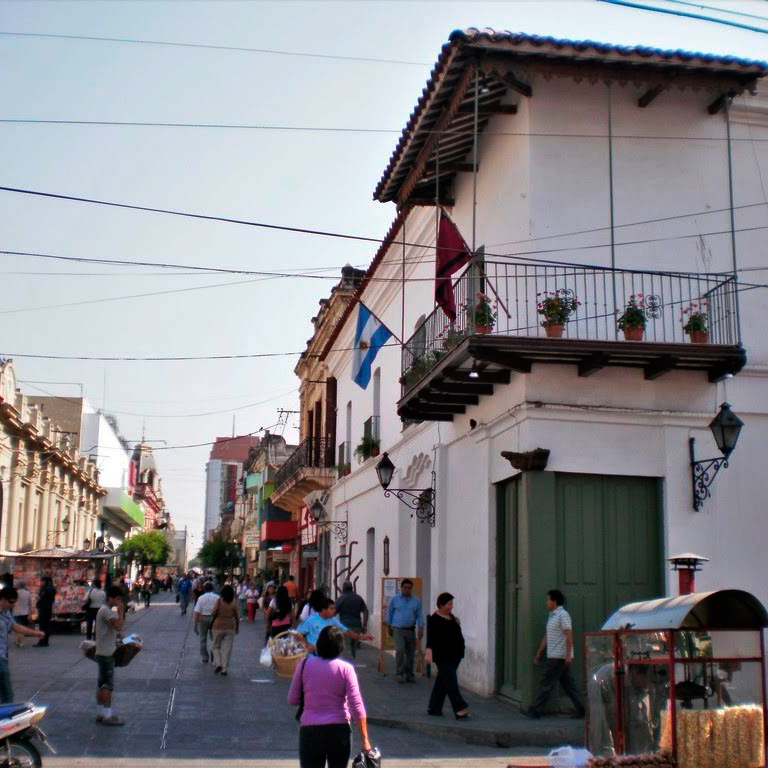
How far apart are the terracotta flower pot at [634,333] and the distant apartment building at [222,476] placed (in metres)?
115

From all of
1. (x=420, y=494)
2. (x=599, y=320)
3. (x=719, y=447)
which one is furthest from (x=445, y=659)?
(x=420, y=494)

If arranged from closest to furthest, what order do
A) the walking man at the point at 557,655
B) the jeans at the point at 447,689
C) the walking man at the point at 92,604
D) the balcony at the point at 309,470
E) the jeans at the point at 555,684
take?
1. the walking man at the point at 557,655
2. the jeans at the point at 555,684
3. the jeans at the point at 447,689
4. the walking man at the point at 92,604
5. the balcony at the point at 309,470

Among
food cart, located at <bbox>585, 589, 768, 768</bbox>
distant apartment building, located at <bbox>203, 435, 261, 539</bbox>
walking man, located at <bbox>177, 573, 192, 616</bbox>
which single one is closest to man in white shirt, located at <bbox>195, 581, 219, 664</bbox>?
food cart, located at <bbox>585, 589, 768, 768</bbox>

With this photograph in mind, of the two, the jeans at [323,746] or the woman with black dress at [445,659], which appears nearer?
the jeans at [323,746]

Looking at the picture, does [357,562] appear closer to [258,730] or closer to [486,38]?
[258,730]

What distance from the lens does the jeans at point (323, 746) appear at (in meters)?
7.22

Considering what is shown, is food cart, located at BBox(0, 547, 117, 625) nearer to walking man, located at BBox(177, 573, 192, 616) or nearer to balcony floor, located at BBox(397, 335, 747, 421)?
walking man, located at BBox(177, 573, 192, 616)

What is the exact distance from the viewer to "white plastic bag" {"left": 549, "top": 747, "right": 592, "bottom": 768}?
285 inches

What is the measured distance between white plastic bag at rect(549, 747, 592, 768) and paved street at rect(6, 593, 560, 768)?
3372 mm

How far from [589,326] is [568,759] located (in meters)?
7.53

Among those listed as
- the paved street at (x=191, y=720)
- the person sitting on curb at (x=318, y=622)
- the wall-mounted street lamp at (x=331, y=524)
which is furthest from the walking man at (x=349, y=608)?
the wall-mounted street lamp at (x=331, y=524)

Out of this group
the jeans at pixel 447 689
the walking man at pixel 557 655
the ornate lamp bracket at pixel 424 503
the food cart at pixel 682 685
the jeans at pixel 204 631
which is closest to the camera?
the food cart at pixel 682 685

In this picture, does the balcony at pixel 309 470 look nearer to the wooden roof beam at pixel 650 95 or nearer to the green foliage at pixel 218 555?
the wooden roof beam at pixel 650 95

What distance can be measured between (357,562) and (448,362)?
1380 centimetres
